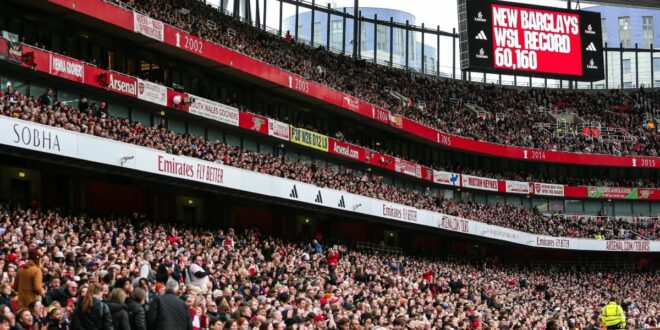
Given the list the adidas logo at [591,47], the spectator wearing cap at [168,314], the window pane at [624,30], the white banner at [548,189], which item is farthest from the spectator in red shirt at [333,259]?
the window pane at [624,30]

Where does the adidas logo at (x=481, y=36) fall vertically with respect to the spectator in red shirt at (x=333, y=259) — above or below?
above

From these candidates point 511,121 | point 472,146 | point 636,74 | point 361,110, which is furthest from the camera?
point 636,74

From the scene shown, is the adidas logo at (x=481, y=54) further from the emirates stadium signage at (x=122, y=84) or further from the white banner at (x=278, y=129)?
the emirates stadium signage at (x=122, y=84)

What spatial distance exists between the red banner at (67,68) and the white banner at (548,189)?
37249 mm

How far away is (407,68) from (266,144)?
22.3 m

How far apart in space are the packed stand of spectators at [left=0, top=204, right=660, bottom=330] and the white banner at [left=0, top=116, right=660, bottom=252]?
1755 mm

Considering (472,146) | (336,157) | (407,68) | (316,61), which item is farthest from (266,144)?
(407,68)

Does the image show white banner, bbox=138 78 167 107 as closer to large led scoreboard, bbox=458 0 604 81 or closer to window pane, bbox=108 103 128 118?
window pane, bbox=108 103 128 118

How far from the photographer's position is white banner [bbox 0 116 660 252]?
24.9 meters

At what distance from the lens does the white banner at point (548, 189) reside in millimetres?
61906

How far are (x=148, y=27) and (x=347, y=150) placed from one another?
1638cm

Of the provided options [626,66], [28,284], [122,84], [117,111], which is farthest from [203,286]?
[626,66]

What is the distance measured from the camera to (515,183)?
61250 millimetres

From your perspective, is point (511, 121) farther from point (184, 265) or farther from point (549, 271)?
point (184, 265)
